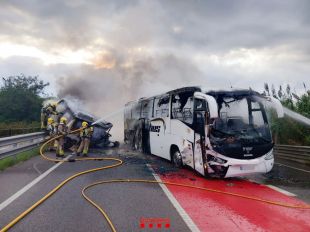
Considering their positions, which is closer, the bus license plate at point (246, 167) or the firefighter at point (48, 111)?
the bus license plate at point (246, 167)

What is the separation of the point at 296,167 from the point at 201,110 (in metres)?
4.92

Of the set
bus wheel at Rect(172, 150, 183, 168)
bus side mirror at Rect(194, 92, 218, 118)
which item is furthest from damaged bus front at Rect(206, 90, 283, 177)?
bus wheel at Rect(172, 150, 183, 168)

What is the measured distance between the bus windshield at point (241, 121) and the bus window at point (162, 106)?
2788 mm

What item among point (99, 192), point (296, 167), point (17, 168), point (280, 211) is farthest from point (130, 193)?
point (296, 167)

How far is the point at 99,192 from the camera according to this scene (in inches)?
301

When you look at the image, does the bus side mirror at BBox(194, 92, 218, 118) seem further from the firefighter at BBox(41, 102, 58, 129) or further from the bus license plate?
the firefighter at BBox(41, 102, 58, 129)

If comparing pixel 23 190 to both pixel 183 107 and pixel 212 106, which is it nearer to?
pixel 212 106

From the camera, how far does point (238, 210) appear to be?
657 centimetres

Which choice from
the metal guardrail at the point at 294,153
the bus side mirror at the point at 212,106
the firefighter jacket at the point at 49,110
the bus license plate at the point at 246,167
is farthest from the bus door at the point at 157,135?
the firefighter jacket at the point at 49,110

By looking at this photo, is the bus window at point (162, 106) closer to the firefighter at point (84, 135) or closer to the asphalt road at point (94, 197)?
the asphalt road at point (94, 197)

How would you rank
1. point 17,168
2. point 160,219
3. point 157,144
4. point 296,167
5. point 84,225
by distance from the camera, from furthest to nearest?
point 157,144 → point 296,167 → point 17,168 → point 160,219 → point 84,225

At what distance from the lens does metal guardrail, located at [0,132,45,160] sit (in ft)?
35.8

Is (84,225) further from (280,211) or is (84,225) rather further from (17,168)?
(17,168)

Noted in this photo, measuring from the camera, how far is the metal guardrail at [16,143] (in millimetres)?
10920
